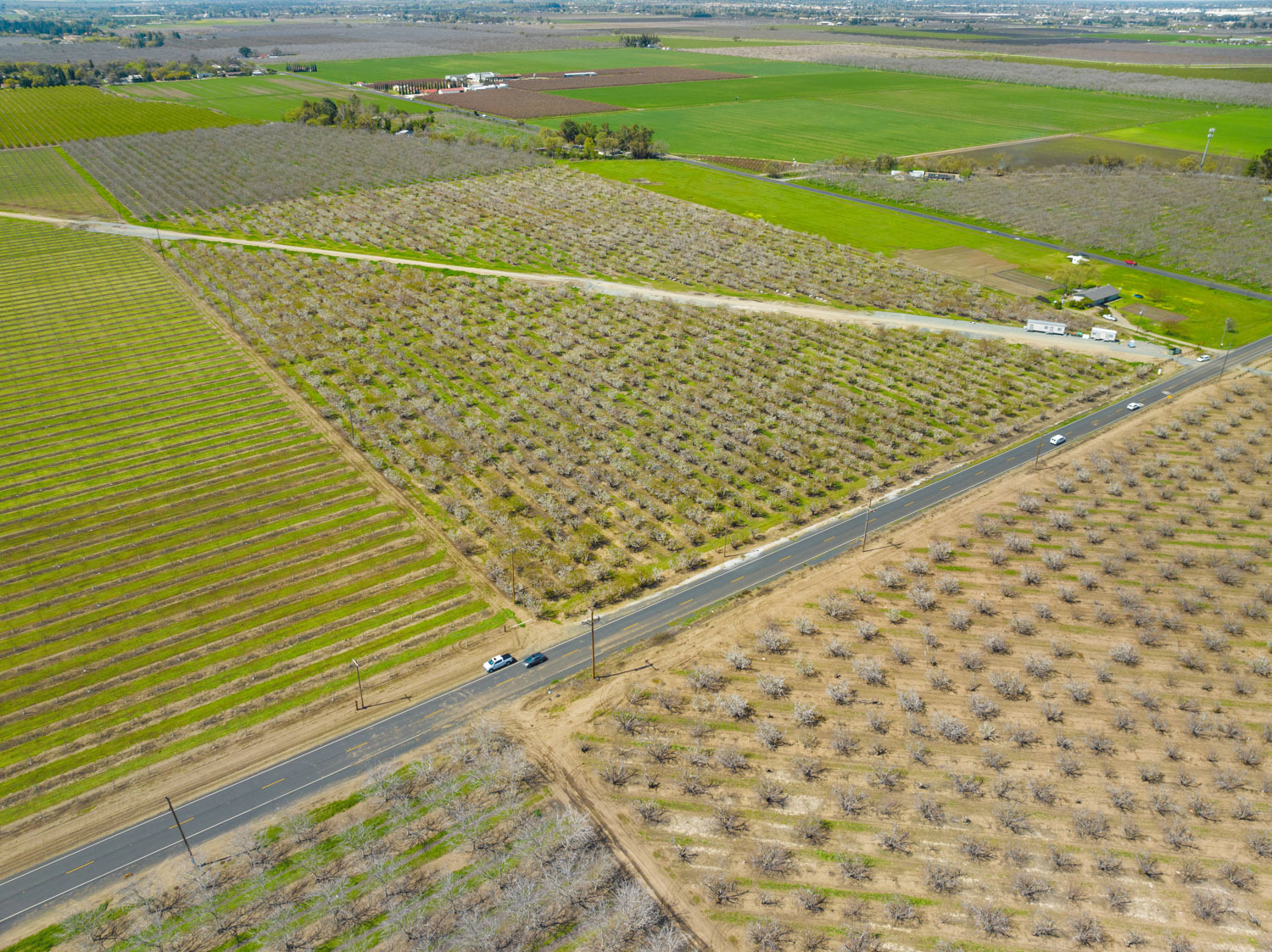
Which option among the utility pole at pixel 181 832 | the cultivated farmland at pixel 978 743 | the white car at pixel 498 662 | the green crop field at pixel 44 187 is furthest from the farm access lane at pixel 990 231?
the utility pole at pixel 181 832

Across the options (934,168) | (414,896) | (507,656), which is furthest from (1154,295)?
(414,896)

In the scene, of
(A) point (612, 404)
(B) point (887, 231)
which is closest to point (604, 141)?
(B) point (887, 231)

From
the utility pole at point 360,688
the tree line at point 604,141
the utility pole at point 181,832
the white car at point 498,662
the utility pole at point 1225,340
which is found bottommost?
the utility pole at point 181,832

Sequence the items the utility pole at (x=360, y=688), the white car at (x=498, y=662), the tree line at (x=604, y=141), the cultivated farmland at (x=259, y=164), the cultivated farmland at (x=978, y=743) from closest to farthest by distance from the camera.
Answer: the cultivated farmland at (x=978, y=743)
the utility pole at (x=360, y=688)
the white car at (x=498, y=662)
the cultivated farmland at (x=259, y=164)
the tree line at (x=604, y=141)

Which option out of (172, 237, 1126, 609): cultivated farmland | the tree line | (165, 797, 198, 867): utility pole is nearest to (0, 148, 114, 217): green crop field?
(172, 237, 1126, 609): cultivated farmland

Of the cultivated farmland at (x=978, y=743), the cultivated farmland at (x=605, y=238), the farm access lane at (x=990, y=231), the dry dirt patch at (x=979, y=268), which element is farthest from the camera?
the farm access lane at (x=990, y=231)

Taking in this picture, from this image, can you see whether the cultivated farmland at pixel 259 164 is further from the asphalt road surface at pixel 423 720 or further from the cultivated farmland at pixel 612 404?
the asphalt road surface at pixel 423 720

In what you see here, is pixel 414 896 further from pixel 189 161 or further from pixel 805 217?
pixel 189 161
